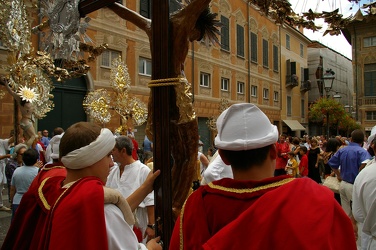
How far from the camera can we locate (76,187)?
194cm

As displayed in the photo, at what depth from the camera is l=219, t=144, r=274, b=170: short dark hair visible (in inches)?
63.1

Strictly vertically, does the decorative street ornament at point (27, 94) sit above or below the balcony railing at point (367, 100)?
below

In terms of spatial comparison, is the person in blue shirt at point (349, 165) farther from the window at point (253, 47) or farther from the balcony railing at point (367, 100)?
the balcony railing at point (367, 100)

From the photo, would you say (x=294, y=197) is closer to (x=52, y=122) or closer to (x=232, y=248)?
(x=232, y=248)

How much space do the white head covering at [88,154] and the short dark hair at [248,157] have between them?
795 millimetres

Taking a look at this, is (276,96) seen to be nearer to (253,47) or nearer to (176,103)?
(253,47)

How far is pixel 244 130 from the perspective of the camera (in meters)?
1.61

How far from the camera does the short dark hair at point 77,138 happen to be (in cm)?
206

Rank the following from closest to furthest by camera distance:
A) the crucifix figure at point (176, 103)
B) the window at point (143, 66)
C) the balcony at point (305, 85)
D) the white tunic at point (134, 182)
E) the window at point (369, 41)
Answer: the crucifix figure at point (176, 103)
the white tunic at point (134, 182)
the window at point (143, 66)
the window at point (369, 41)
the balcony at point (305, 85)

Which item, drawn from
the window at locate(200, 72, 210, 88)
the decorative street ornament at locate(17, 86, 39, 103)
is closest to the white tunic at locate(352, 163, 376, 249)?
the decorative street ornament at locate(17, 86, 39, 103)

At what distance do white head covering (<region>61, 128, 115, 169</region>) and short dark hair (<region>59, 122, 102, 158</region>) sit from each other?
1.0 inches

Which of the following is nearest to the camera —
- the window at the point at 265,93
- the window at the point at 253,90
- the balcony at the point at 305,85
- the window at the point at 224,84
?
the window at the point at 224,84

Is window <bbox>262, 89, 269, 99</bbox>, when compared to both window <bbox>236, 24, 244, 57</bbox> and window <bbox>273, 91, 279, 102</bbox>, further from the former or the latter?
window <bbox>236, 24, 244, 57</bbox>

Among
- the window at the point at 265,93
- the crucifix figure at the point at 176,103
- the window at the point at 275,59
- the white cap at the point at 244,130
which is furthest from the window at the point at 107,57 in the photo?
the window at the point at 275,59
